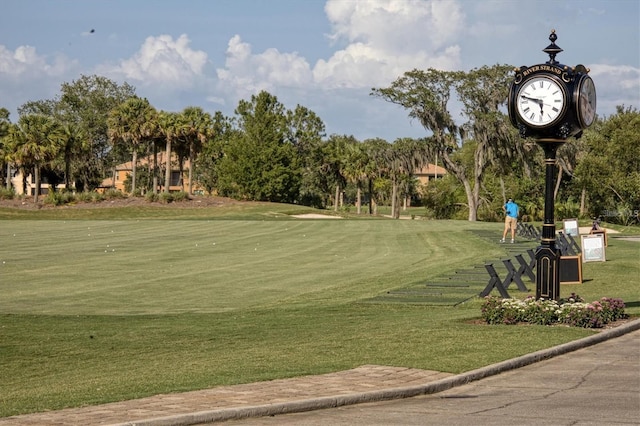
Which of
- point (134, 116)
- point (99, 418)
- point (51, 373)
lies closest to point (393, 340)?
point (51, 373)

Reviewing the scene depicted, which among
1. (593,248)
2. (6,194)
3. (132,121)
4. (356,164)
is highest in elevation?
(132,121)

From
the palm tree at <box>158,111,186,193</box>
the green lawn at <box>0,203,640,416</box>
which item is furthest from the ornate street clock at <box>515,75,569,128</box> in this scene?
the palm tree at <box>158,111,186,193</box>

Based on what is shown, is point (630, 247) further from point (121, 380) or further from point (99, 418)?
point (99, 418)

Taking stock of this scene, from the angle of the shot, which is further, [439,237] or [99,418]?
[439,237]

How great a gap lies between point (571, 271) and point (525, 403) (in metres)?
15.2

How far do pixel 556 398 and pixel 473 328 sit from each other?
18.0ft

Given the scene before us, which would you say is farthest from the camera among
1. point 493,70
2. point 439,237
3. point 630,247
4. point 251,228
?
point 493,70

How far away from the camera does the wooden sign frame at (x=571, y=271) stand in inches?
970

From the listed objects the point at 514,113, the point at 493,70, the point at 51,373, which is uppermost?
the point at 493,70

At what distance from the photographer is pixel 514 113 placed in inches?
693

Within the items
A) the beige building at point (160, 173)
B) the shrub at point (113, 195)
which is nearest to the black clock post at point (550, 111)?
the shrub at point (113, 195)

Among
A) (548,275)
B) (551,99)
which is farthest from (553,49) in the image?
(548,275)

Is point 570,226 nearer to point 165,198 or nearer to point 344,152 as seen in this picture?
point 165,198

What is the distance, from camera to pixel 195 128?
96625 millimetres
